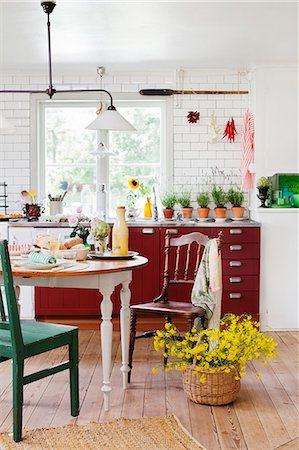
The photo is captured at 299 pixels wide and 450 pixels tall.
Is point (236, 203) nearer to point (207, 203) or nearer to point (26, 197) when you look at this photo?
point (207, 203)

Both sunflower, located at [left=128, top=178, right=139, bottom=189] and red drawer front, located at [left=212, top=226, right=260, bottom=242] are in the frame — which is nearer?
red drawer front, located at [left=212, top=226, right=260, bottom=242]

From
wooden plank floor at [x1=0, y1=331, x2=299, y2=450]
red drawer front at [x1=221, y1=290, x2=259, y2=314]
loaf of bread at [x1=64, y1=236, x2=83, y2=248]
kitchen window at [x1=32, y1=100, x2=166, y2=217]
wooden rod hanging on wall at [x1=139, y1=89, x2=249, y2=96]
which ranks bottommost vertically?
wooden plank floor at [x1=0, y1=331, x2=299, y2=450]

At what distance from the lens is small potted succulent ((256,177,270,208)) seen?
6621mm

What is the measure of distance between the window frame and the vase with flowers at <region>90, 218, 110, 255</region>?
266 cm

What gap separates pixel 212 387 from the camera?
432 centimetres

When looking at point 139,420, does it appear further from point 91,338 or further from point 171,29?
point 171,29

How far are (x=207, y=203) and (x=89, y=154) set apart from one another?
4.57ft

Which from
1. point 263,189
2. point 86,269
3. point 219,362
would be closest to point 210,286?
point 219,362

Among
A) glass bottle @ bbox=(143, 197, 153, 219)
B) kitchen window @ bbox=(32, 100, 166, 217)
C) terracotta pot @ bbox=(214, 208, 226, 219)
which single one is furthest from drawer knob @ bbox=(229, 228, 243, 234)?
kitchen window @ bbox=(32, 100, 166, 217)

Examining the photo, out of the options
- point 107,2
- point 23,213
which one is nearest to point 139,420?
point 107,2

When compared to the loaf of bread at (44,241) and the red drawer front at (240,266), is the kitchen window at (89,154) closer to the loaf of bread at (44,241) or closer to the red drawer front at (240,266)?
the red drawer front at (240,266)

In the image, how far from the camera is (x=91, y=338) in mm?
6277

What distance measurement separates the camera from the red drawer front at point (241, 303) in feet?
21.4

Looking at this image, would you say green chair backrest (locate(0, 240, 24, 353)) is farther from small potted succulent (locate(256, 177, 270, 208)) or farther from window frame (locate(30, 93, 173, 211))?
window frame (locate(30, 93, 173, 211))
